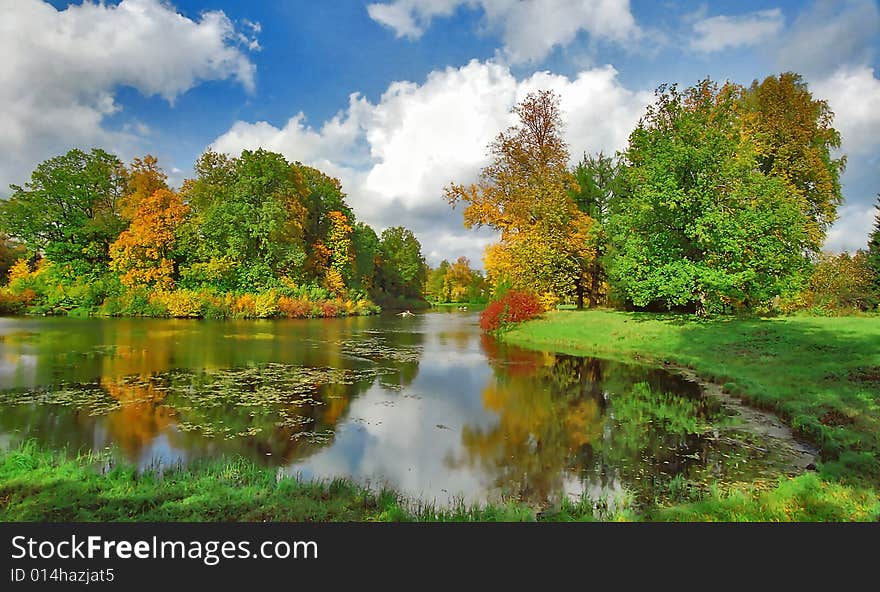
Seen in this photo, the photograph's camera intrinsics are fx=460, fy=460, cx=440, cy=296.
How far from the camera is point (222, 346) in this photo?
774 inches

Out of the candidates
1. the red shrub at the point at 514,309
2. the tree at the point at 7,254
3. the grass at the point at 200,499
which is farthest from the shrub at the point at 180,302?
the grass at the point at 200,499

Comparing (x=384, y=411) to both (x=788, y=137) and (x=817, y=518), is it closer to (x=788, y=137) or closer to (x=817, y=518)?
(x=817, y=518)

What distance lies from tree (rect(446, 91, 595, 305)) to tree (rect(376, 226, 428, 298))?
150 ft

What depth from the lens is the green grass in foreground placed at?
432 cm

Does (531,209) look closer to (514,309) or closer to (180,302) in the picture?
(514,309)

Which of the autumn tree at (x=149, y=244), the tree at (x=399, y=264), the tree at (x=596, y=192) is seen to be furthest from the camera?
the tree at (x=399, y=264)

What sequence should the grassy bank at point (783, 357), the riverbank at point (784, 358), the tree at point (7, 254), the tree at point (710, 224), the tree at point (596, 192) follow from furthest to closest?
the tree at point (7, 254)
the tree at point (596, 192)
the tree at point (710, 224)
the grassy bank at point (783, 357)
the riverbank at point (784, 358)

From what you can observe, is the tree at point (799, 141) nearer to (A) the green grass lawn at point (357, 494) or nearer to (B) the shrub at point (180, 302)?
(A) the green grass lawn at point (357, 494)

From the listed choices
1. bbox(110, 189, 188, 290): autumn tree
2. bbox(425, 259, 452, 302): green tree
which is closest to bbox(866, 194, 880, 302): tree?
bbox(110, 189, 188, 290): autumn tree

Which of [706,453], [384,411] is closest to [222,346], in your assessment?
[384,411]

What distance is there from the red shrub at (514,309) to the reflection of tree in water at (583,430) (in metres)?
11.3

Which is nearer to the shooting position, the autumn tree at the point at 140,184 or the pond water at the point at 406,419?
the pond water at the point at 406,419

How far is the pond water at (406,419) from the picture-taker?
21.0 ft

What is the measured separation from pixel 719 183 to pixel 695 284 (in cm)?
485
